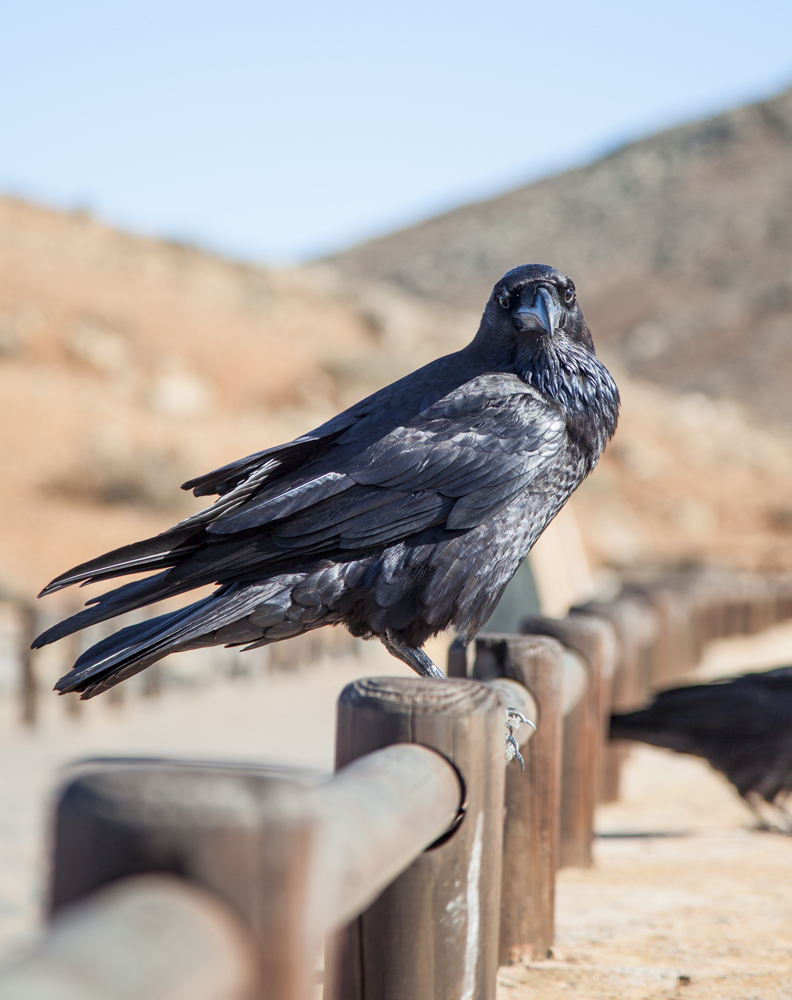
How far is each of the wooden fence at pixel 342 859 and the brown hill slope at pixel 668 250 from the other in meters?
39.5

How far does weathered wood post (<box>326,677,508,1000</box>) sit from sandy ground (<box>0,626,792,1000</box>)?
0.96 meters

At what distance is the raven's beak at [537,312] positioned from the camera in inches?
116

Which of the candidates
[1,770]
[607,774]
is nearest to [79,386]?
[1,770]

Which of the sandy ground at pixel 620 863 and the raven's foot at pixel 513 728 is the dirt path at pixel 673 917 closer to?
the sandy ground at pixel 620 863

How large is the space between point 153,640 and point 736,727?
287cm

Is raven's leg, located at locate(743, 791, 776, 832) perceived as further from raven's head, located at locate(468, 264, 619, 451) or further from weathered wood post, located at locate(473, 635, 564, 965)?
raven's head, located at locate(468, 264, 619, 451)

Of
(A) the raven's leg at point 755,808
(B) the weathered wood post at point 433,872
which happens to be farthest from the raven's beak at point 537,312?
(A) the raven's leg at point 755,808

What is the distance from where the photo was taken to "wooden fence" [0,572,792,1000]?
932 millimetres

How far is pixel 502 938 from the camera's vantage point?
9.26 feet

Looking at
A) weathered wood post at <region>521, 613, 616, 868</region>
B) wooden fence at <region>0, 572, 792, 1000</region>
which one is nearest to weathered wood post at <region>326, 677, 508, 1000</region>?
wooden fence at <region>0, 572, 792, 1000</region>

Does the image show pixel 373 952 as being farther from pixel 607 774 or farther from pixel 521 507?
pixel 607 774

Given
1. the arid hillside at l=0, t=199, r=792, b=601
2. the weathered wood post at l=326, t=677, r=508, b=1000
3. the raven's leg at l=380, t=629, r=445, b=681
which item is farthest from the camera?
the arid hillside at l=0, t=199, r=792, b=601

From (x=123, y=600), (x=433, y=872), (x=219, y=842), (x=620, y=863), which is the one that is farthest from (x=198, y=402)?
(x=219, y=842)

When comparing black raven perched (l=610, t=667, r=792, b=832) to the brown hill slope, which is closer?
black raven perched (l=610, t=667, r=792, b=832)
